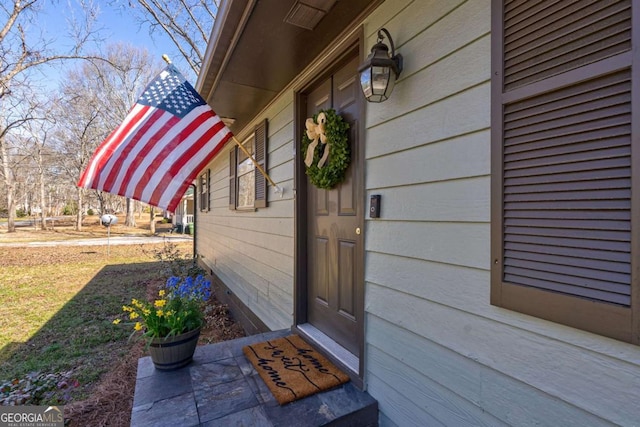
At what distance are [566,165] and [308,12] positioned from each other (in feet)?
5.20

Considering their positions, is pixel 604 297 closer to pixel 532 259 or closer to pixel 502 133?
pixel 532 259

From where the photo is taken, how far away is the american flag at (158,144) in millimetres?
2588

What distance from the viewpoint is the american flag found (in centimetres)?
259

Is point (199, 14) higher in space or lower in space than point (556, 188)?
higher

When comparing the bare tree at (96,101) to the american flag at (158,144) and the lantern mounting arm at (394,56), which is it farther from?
the lantern mounting arm at (394,56)

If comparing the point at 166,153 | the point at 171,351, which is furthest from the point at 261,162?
the point at 171,351

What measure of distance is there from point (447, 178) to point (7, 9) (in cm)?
1254

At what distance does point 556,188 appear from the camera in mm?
969

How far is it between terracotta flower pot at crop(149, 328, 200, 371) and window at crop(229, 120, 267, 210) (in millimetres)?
1732

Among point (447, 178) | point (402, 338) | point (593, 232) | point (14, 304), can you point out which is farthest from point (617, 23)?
point (14, 304)

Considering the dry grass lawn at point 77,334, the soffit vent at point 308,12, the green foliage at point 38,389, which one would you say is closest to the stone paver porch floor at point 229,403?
the dry grass lawn at point 77,334

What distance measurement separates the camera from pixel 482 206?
1.21 meters

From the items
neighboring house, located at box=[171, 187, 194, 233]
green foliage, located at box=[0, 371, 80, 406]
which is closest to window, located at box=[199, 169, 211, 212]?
green foliage, located at box=[0, 371, 80, 406]

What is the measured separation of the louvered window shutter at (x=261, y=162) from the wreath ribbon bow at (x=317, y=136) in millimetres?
1198
